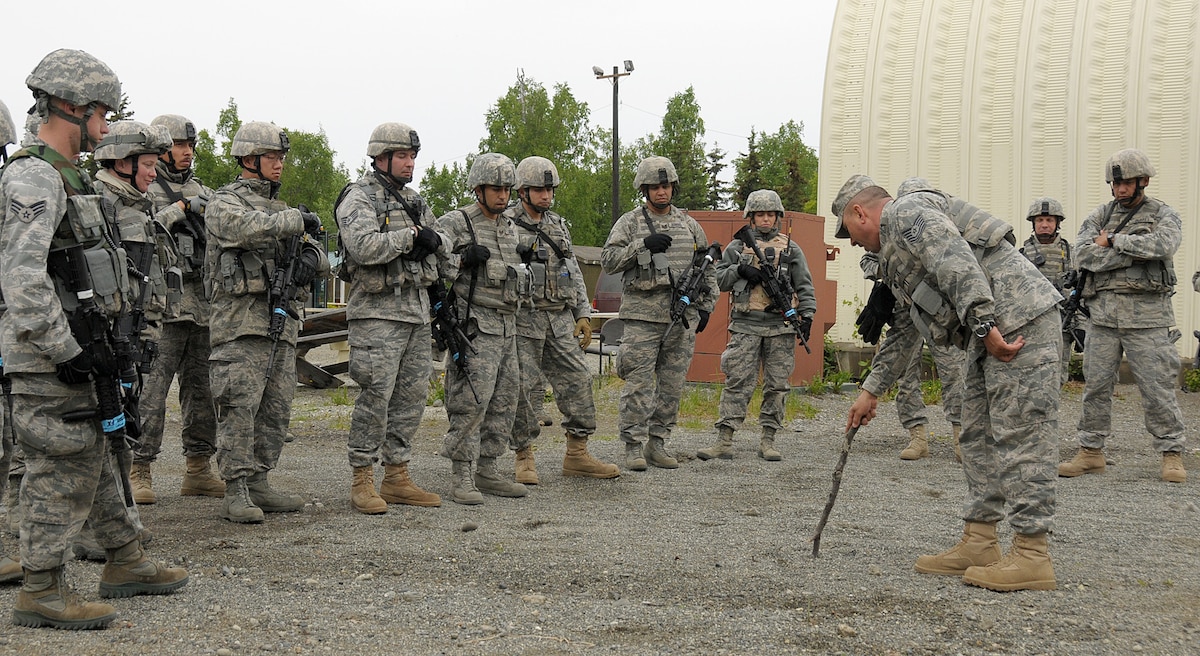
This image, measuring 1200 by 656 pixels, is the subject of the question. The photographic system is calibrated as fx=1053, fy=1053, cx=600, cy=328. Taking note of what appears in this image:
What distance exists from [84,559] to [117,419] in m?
1.50

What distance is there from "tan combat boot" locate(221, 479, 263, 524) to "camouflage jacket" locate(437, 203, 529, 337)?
1.68 metres

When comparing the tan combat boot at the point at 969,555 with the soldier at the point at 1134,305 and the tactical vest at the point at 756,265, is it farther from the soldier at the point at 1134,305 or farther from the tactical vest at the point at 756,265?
Answer: the tactical vest at the point at 756,265

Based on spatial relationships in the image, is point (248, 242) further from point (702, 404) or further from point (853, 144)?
point (853, 144)

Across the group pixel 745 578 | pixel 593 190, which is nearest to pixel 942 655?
pixel 745 578

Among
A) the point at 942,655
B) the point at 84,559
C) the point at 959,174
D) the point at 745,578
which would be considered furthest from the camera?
the point at 959,174

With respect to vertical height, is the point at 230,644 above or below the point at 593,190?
below

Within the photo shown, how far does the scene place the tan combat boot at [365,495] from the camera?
6.12 meters

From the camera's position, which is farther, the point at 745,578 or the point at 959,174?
the point at 959,174

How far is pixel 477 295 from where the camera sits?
665cm

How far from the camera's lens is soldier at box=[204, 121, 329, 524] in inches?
231

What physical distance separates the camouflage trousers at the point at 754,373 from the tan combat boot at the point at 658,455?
25.2 inches

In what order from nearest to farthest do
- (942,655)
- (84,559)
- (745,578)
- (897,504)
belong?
(942,655) < (745,578) < (84,559) < (897,504)

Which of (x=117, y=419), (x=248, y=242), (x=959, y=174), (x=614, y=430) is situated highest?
(x=959, y=174)

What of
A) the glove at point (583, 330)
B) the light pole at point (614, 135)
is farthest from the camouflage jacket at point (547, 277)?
the light pole at point (614, 135)
